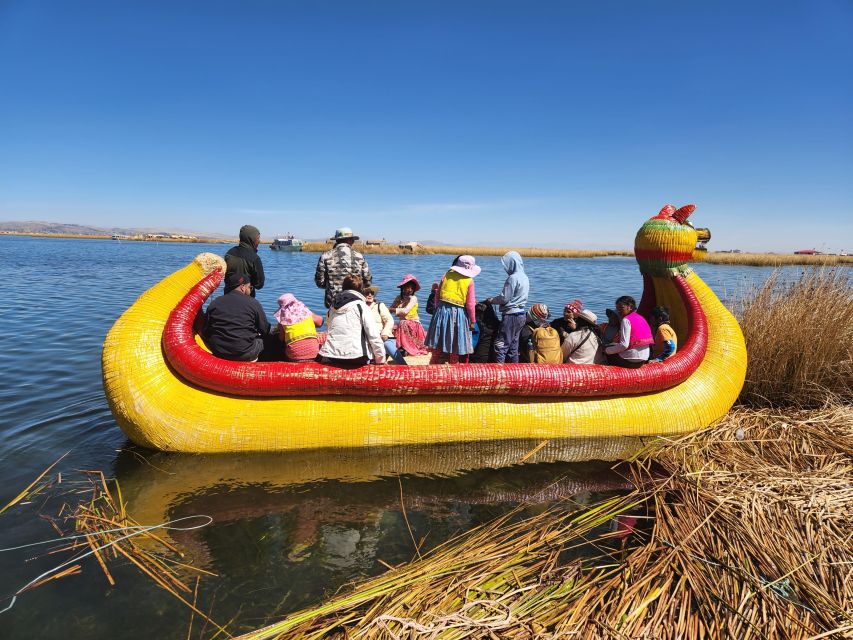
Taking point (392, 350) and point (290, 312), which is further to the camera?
point (392, 350)

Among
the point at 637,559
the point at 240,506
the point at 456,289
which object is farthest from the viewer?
the point at 456,289

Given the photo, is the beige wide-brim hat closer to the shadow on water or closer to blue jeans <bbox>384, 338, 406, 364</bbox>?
blue jeans <bbox>384, 338, 406, 364</bbox>

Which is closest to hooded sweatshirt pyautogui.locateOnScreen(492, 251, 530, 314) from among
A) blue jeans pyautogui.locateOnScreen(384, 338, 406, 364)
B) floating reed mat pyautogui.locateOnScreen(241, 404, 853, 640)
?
blue jeans pyautogui.locateOnScreen(384, 338, 406, 364)

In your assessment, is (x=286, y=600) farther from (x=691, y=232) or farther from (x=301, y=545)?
(x=691, y=232)

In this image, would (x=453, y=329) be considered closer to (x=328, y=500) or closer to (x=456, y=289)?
(x=456, y=289)

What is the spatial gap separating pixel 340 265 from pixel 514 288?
2195mm

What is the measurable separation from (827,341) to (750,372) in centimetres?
85

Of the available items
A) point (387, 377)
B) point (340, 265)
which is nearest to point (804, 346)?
point (387, 377)

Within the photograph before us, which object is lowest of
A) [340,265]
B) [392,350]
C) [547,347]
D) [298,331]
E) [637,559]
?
[637,559]

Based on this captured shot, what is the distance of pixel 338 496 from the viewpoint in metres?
3.84

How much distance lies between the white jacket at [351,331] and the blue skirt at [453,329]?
1.09m

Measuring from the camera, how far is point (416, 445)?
14.3 feet

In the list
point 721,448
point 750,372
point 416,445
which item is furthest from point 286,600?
point 750,372

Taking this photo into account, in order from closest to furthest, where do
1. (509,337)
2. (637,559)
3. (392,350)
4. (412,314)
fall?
(637,559) → (509,337) → (392,350) → (412,314)
